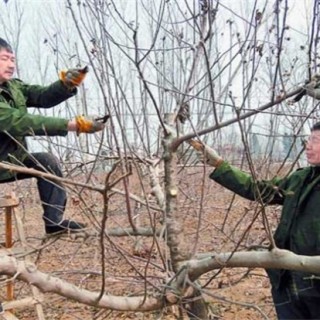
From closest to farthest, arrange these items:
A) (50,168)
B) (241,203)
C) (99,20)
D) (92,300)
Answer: (92,300) < (99,20) < (50,168) < (241,203)

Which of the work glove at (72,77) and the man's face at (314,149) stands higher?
the work glove at (72,77)

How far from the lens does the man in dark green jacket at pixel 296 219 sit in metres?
2.44

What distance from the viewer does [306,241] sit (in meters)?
2.44

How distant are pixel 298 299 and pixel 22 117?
4.91 ft

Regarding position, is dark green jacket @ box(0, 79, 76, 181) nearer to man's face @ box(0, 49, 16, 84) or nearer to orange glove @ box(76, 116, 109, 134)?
man's face @ box(0, 49, 16, 84)

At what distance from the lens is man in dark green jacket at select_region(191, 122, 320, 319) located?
96.0 inches

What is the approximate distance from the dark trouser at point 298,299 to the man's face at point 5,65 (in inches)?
68.1

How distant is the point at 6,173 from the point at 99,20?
1183mm

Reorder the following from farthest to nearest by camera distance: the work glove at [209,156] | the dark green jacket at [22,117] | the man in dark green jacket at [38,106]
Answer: the man in dark green jacket at [38,106] < the dark green jacket at [22,117] < the work glove at [209,156]

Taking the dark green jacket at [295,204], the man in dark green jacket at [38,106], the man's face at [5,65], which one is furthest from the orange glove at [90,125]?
the man's face at [5,65]

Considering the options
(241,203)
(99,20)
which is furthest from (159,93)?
(241,203)

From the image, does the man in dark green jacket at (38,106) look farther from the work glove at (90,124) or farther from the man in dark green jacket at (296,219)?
the man in dark green jacket at (296,219)

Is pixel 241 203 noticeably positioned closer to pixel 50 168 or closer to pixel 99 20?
pixel 50 168

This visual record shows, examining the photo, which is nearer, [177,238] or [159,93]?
[177,238]
